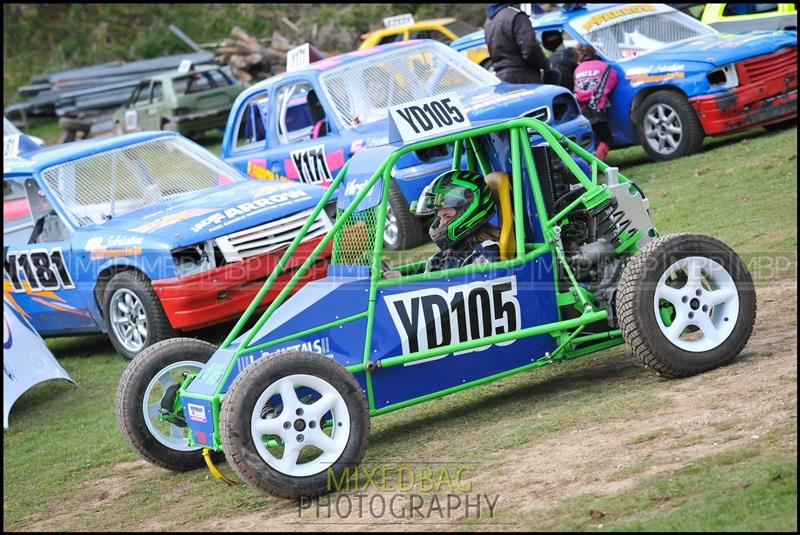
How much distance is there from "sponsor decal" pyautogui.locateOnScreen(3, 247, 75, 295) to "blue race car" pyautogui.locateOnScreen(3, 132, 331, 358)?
0.01 meters

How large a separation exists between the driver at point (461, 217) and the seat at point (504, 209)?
5cm

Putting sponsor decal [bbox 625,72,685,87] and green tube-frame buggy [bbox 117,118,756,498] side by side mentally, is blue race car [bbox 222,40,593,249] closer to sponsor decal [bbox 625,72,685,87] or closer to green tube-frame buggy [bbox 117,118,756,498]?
sponsor decal [bbox 625,72,685,87]

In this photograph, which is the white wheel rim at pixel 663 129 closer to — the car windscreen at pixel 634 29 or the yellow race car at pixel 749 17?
the car windscreen at pixel 634 29

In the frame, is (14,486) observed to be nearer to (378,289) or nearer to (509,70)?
(378,289)

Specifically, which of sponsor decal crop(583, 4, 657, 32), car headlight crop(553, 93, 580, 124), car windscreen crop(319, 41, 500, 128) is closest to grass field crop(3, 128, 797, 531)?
car headlight crop(553, 93, 580, 124)

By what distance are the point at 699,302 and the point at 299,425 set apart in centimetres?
235

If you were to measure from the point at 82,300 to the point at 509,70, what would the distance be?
18.0ft

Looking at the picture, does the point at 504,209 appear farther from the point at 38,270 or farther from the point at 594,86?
the point at 594,86

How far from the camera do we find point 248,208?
32.5ft

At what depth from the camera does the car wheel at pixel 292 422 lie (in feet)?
18.2

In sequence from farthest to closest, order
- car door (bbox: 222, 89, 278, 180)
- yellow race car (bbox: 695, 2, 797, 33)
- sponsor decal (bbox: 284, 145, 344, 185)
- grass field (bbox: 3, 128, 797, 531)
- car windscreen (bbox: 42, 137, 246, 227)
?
yellow race car (bbox: 695, 2, 797, 33) → car door (bbox: 222, 89, 278, 180) → sponsor decal (bbox: 284, 145, 344, 185) → car windscreen (bbox: 42, 137, 246, 227) → grass field (bbox: 3, 128, 797, 531)

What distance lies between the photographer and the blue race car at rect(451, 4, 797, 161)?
12383 mm

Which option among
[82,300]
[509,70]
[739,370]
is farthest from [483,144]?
[509,70]

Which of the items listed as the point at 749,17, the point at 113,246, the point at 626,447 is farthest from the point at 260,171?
the point at 626,447
